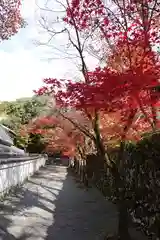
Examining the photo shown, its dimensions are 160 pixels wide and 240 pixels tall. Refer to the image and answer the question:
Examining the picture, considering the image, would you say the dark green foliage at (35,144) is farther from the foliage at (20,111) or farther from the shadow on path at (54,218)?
the shadow on path at (54,218)

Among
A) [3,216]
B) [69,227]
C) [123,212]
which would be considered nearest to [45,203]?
[3,216]

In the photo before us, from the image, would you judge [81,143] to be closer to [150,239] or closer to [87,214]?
[87,214]

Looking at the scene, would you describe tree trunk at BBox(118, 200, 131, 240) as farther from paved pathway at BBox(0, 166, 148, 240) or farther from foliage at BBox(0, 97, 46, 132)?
foliage at BBox(0, 97, 46, 132)

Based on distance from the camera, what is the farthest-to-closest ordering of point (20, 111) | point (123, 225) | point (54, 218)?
1. point (20, 111)
2. point (54, 218)
3. point (123, 225)

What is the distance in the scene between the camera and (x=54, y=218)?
12039 mm

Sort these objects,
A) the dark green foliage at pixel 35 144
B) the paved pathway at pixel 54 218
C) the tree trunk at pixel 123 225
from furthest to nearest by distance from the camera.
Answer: the dark green foliage at pixel 35 144
the paved pathway at pixel 54 218
the tree trunk at pixel 123 225

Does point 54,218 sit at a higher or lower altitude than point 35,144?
lower

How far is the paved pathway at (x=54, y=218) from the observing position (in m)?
9.62

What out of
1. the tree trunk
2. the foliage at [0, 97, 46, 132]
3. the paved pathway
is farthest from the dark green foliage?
the tree trunk

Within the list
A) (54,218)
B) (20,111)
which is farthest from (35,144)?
(54,218)

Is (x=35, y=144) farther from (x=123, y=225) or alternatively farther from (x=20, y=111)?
(x=123, y=225)

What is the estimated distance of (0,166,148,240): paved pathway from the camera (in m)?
9.62

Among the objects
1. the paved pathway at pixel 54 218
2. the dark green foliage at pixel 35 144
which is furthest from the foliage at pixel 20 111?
the paved pathway at pixel 54 218

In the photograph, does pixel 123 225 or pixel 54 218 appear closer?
pixel 123 225
